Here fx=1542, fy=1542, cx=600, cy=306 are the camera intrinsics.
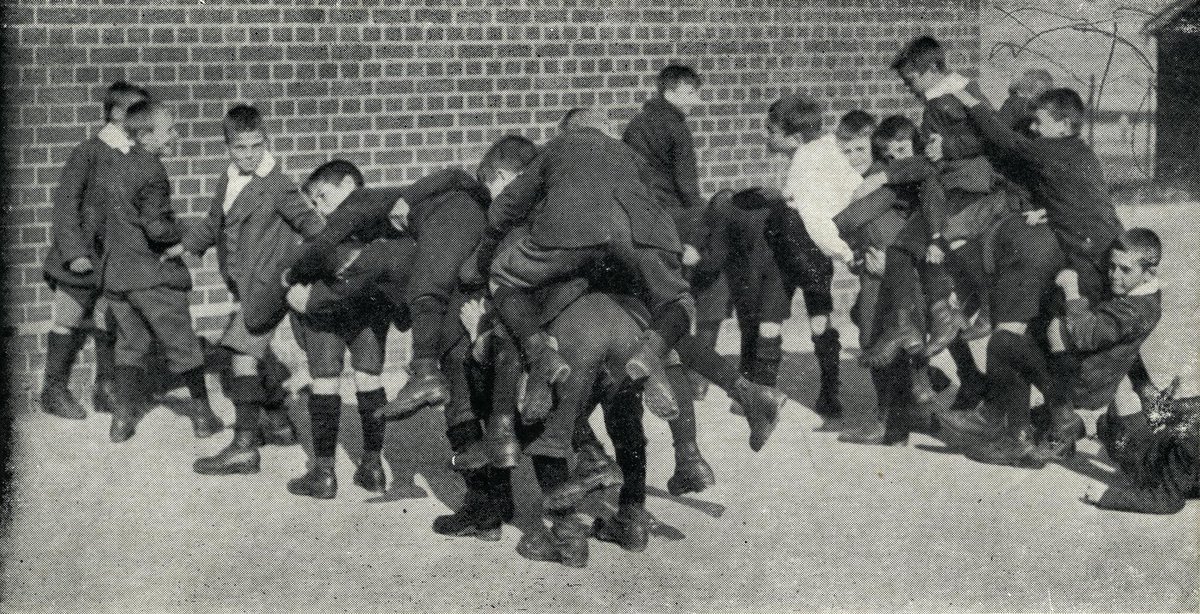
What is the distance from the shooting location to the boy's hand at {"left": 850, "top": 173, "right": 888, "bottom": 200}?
25.0 ft

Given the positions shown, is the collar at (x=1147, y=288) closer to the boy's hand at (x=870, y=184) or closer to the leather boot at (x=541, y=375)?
the boy's hand at (x=870, y=184)

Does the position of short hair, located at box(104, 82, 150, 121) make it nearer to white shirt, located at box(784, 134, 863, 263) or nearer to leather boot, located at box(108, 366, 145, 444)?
leather boot, located at box(108, 366, 145, 444)

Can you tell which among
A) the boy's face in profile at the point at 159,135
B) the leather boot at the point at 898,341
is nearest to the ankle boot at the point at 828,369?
the leather boot at the point at 898,341

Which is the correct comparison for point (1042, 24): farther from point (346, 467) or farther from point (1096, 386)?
point (346, 467)

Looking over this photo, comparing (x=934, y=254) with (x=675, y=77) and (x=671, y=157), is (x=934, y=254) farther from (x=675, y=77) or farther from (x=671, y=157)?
(x=675, y=77)

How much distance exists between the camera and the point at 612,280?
19.1 feet

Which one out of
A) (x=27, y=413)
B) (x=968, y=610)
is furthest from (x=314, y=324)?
(x=968, y=610)

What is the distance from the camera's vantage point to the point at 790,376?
A: 912cm

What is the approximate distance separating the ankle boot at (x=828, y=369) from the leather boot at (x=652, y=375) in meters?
2.28

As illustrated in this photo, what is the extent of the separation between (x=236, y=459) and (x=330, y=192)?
1.41 metres

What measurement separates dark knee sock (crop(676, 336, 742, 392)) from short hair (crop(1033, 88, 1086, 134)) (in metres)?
1.85

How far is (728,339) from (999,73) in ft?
8.94

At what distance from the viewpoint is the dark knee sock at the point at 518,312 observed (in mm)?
5812

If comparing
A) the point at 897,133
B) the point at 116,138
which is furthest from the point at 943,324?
the point at 116,138
